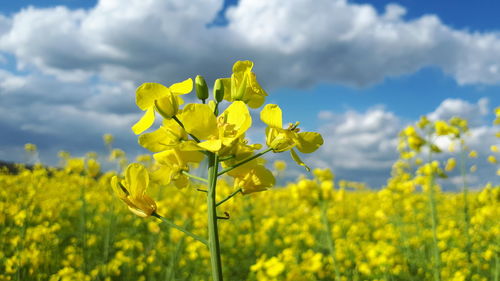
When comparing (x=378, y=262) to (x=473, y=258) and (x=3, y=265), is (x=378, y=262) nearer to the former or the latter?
(x=473, y=258)

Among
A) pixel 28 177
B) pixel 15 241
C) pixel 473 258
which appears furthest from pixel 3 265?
pixel 473 258

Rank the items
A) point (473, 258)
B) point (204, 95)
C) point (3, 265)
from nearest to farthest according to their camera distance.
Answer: point (204, 95), point (3, 265), point (473, 258)

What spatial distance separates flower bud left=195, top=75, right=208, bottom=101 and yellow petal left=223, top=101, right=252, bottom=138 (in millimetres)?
102

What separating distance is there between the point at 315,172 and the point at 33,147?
576cm

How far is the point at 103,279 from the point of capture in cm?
398

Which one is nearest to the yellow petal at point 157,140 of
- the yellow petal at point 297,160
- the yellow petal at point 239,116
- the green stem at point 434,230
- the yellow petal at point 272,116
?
the yellow petal at point 239,116

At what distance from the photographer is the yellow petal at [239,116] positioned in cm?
118

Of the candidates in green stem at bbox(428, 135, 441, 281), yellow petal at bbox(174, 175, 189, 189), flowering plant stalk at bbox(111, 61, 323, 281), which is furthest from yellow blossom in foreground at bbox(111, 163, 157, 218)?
green stem at bbox(428, 135, 441, 281)

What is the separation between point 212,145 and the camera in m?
1.13

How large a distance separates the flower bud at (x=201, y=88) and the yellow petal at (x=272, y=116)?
20 centimetres

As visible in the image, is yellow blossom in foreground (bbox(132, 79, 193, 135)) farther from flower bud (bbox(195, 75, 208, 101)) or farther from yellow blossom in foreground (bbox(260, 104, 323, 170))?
yellow blossom in foreground (bbox(260, 104, 323, 170))

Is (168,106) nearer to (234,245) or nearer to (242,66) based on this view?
(242,66)

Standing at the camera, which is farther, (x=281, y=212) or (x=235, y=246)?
(x=281, y=212)

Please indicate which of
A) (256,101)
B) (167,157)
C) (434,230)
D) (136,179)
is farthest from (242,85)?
(434,230)
